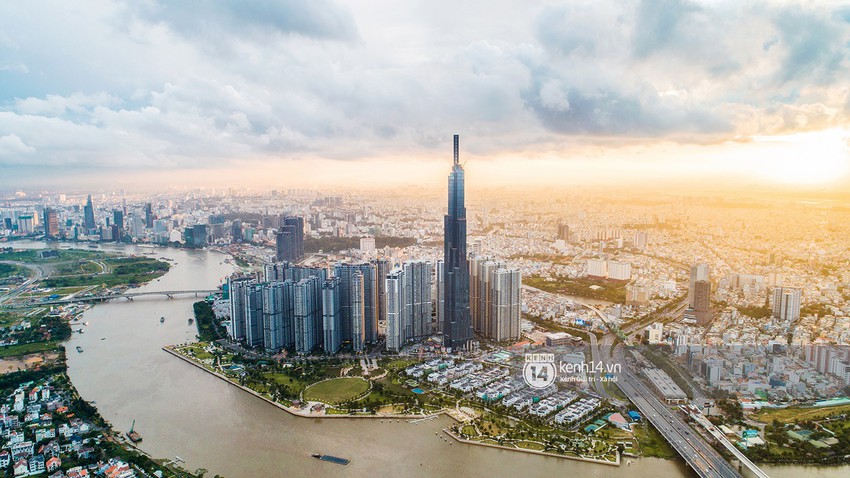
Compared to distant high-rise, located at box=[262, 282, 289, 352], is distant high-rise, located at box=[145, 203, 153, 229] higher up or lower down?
higher up

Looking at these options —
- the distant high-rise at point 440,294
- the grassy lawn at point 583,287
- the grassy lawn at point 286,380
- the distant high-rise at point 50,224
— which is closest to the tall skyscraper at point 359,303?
the distant high-rise at point 440,294

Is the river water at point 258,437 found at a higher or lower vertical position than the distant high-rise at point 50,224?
lower

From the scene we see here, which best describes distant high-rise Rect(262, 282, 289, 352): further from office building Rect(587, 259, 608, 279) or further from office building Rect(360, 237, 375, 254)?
office building Rect(587, 259, 608, 279)

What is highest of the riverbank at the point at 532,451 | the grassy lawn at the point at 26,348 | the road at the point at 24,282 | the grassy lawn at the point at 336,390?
the road at the point at 24,282

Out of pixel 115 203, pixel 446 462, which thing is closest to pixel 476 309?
pixel 446 462

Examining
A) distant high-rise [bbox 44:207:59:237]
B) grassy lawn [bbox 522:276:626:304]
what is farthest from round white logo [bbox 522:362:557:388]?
distant high-rise [bbox 44:207:59:237]

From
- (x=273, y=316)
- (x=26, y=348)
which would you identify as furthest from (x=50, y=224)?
(x=273, y=316)

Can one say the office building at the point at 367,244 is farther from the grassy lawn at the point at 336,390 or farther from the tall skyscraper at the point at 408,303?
the grassy lawn at the point at 336,390

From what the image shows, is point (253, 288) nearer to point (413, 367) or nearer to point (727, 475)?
point (413, 367)
